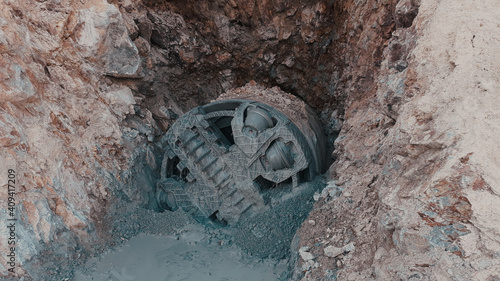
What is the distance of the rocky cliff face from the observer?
1.69 m

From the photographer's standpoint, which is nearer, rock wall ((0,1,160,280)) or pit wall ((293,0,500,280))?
pit wall ((293,0,500,280))

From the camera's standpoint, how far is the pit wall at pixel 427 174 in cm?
157

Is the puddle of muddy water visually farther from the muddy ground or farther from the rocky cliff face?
the rocky cliff face

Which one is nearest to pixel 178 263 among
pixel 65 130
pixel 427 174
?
pixel 65 130

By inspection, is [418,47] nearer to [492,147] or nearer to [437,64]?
[437,64]

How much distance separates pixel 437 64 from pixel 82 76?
3.37 meters

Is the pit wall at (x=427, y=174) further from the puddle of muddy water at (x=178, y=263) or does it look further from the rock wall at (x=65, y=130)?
the rock wall at (x=65, y=130)

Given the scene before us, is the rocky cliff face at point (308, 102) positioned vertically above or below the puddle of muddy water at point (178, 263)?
above

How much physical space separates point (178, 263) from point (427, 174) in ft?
7.56

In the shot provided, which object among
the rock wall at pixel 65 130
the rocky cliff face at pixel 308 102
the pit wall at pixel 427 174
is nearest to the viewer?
the pit wall at pixel 427 174

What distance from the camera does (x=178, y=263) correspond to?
3.12m

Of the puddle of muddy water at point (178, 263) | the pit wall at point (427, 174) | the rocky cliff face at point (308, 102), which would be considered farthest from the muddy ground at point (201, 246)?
the pit wall at point (427, 174)

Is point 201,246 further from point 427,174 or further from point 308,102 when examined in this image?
point 308,102

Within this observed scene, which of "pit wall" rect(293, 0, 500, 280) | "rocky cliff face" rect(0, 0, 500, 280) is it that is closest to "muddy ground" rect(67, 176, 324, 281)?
"rocky cliff face" rect(0, 0, 500, 280)
